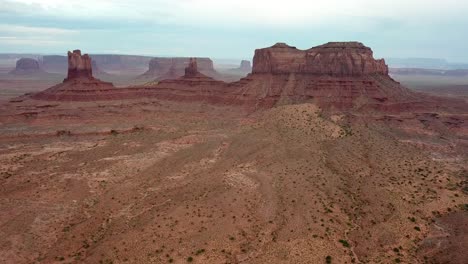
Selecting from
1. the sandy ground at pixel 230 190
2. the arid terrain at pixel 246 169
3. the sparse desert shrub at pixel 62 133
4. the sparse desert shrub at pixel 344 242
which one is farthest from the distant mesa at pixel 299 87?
the sparse desert shrub at pixel 344 242

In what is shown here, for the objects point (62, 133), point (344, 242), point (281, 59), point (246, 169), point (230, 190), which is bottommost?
point (344, 242)

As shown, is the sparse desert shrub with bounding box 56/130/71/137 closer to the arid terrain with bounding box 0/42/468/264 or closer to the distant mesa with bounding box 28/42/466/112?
the arid terrain with bounding box 0/42/468/264

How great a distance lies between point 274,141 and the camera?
213 feet

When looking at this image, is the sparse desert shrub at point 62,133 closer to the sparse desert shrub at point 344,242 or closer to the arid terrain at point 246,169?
the arid terrain at point 246,169

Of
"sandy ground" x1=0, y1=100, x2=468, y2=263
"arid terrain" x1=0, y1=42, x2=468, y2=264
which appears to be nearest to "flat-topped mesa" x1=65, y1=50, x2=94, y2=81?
"arid terrain" x1=0, y1=42, x2=468, y2=264

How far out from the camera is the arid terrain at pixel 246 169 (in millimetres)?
35844

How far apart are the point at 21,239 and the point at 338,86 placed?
6820 centimetres

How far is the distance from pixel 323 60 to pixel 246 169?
46.5m

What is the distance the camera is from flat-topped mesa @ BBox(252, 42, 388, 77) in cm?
8925

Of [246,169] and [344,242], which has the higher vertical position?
[246,169]

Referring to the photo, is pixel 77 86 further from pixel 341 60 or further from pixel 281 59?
pixel 341 60

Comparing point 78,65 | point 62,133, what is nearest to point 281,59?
point 78,65

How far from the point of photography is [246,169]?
53.8 meters

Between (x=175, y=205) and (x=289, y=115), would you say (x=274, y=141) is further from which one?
(x=175, y=205)
